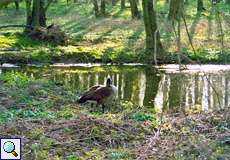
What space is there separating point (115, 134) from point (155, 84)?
10.4 meters

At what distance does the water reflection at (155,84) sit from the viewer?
16891 mm

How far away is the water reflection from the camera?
1689cm

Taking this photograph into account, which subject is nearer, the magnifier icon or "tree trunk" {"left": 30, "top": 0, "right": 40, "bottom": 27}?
the magnifier icon

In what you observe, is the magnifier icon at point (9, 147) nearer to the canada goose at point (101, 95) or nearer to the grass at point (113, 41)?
the canada goose at point (101, 95)

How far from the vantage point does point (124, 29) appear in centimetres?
3488

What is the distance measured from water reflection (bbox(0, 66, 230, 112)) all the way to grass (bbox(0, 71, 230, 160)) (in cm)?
358

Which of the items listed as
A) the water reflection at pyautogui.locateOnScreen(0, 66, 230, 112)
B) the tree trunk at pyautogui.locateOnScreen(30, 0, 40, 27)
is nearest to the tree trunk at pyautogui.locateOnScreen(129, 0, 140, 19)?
the tree trunk at pyautogui.locateOnScreen(30, 0, 40, 27)

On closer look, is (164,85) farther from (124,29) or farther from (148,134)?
(124,29)

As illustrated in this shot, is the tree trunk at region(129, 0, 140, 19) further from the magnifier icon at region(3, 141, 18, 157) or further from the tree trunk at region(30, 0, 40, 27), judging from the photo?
the magnifier icon at region(3, 141, 18, 157)

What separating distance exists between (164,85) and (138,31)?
1368 centimetres

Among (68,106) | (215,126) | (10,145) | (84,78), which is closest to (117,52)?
(84,78)

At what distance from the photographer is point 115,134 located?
33.0 ft

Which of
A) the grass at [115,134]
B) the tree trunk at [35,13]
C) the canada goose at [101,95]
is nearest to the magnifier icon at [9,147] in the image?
the grass at [115,134]

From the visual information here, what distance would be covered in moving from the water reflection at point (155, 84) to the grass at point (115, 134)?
141 inches
